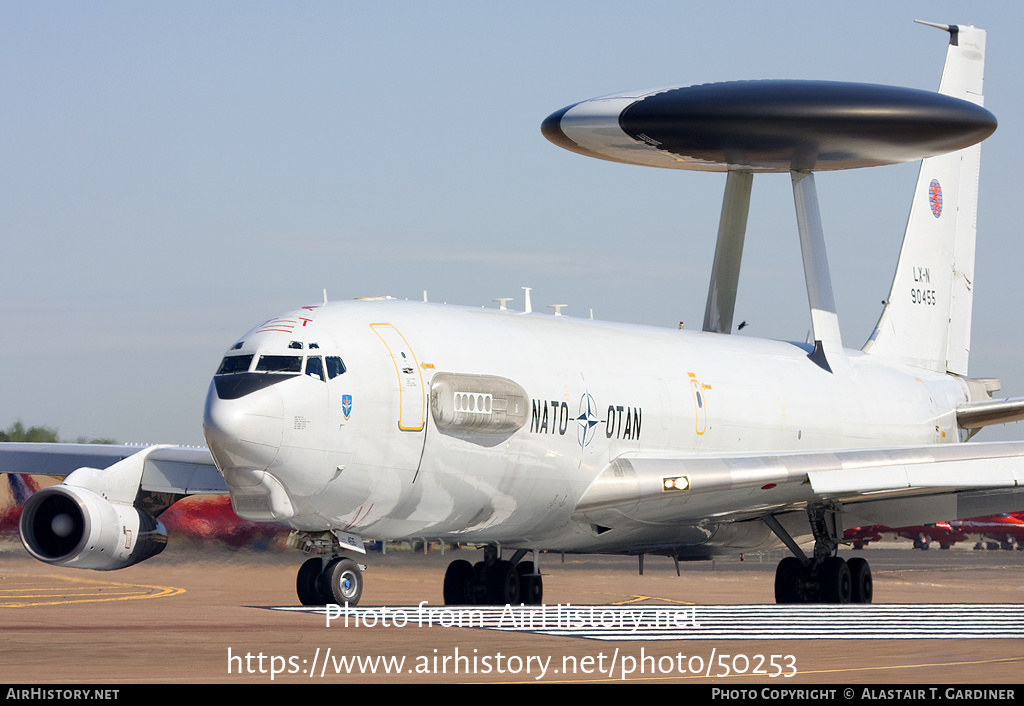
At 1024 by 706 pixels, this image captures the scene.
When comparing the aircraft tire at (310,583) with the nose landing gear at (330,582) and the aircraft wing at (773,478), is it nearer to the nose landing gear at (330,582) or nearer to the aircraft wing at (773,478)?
the nose landing gear at (330,582)

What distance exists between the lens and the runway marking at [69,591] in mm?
21828

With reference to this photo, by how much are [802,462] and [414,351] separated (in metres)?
6.37

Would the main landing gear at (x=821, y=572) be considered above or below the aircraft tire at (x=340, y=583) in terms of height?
below

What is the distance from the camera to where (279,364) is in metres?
16.6

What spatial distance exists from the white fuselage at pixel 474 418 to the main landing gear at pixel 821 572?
35.1 inches

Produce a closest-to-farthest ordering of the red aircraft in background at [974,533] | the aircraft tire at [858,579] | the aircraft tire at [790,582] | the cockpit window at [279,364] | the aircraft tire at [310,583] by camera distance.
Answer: the cockpit window at [279,364] < the aircraft tire at [310,583] < the aircraft tire at [790,582] < the aircraft tire at [858,579] < the red aircraft in background at [974,533]

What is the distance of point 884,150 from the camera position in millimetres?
27234

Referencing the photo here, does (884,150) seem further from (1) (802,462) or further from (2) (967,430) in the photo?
(1) (802,462)

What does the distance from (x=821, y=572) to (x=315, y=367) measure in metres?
10.1

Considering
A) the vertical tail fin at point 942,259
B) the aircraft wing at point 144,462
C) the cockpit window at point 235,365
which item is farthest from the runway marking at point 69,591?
the vertical tail fin at point 942,259

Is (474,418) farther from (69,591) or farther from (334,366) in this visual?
(69,591)

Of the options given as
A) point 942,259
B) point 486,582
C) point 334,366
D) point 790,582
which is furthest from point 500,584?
point 942,259

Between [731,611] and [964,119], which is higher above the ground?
[964,119]

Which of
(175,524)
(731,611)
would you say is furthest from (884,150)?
(175,524)
